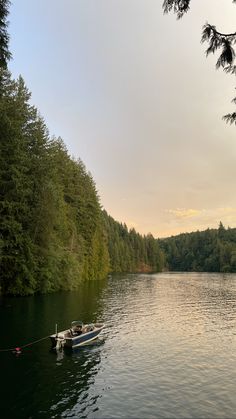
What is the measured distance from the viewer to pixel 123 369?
70.1 feet

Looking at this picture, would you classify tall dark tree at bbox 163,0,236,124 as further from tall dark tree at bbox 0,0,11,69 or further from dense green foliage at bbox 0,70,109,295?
dense green foliage at bbox 0,70,109,295

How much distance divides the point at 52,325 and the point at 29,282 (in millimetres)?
18340

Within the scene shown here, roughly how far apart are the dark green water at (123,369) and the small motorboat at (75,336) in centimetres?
61

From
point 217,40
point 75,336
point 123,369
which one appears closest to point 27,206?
point 75,336

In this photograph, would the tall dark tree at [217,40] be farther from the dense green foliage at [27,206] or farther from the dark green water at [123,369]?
the dense green foliage at [27,206]

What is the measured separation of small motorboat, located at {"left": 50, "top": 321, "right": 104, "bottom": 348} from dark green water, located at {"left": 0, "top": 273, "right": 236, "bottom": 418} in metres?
0.61

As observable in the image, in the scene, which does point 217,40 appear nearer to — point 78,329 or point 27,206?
point 78,329

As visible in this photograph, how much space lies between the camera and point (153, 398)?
17.2 metres

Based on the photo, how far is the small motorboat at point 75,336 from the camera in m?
25.3

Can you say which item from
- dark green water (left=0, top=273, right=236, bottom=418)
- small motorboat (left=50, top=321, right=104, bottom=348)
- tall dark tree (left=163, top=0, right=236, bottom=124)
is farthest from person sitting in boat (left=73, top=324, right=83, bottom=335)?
tall dark tree (left=163, top=0, right=236, bottom=124)

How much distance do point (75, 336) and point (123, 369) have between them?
19.2 feet

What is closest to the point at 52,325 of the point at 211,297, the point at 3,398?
the point at 3,398

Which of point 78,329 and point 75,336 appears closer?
point 75,336

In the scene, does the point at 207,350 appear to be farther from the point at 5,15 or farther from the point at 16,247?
the point at 16,247
